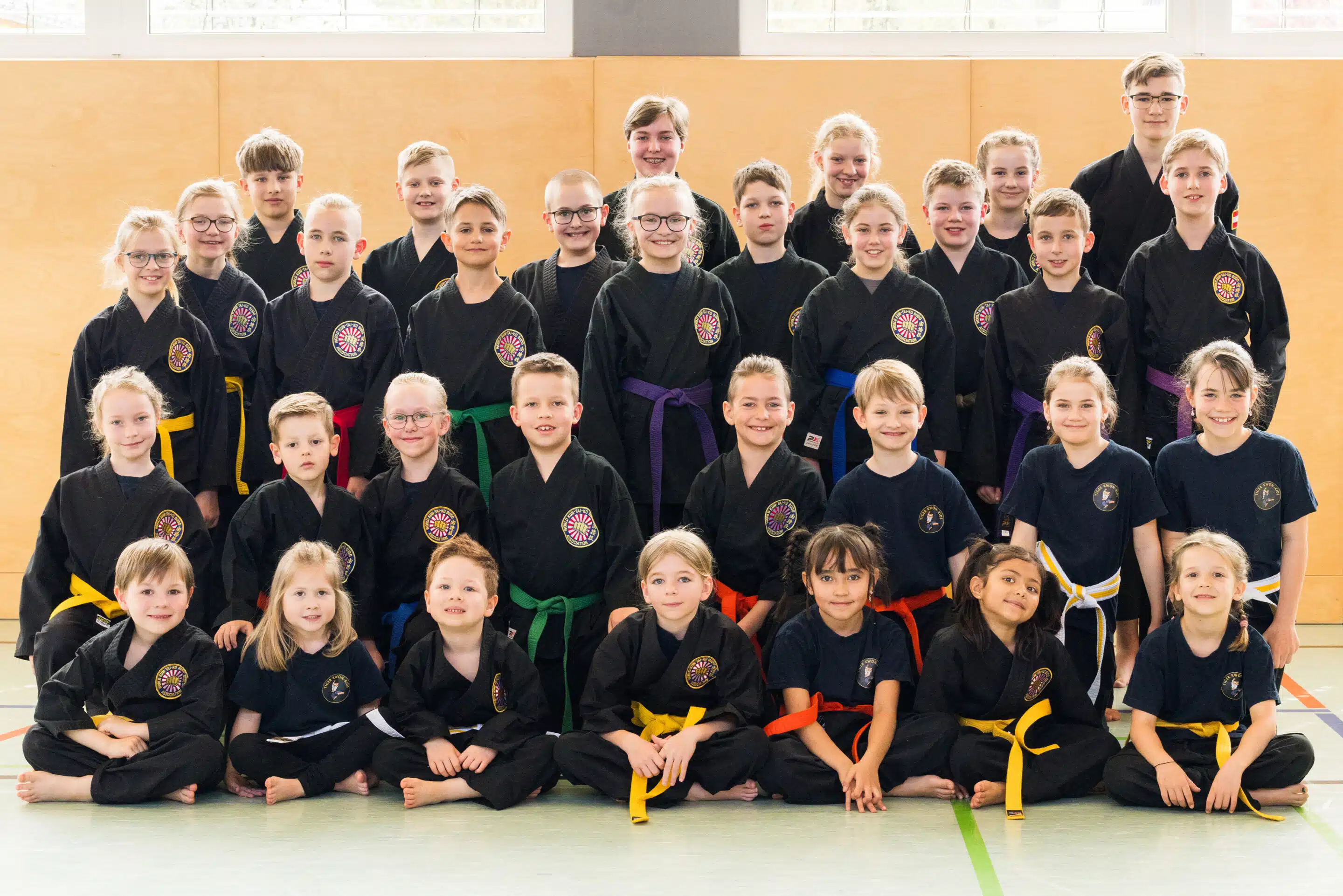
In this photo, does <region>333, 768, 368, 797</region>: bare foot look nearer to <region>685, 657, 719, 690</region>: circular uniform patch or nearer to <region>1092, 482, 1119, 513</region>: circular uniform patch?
<region>685, 657, 719, 690</region>: circular uniform patch

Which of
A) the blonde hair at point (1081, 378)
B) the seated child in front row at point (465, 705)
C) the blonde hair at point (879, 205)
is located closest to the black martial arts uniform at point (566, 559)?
the seated child in front row at point (465, 705)

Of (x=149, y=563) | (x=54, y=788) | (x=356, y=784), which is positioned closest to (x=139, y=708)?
(x=54, y=788)

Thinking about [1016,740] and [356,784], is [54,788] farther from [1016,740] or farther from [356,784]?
[1016,740]

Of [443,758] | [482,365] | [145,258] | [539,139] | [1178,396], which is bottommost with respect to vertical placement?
[443,758]

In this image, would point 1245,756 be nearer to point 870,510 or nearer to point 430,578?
point 870,510

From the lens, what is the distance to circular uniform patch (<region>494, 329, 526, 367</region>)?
430 centimetres

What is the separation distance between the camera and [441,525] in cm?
401

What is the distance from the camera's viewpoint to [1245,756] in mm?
3357

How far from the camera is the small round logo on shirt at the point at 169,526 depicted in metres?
3.96

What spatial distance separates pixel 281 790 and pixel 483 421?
1340 mm

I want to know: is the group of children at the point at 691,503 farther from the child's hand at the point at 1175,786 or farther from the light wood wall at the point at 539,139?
the light wood wall at the point at 539,139

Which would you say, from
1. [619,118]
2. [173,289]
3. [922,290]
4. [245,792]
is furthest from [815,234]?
[245,792]

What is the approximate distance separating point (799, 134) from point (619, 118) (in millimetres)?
812

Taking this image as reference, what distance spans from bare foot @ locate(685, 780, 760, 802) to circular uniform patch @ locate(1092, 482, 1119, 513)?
132cm
